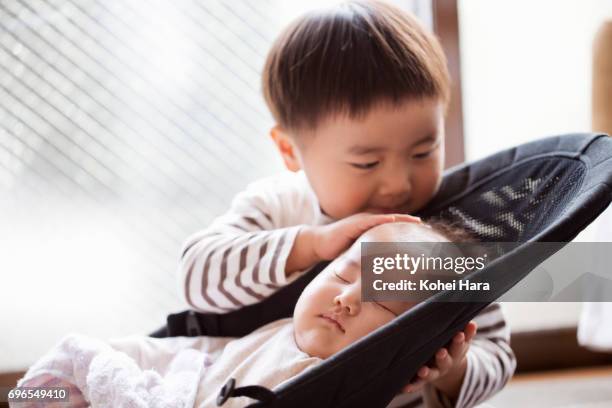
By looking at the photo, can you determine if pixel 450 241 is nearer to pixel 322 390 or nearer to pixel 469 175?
pixel 469 175

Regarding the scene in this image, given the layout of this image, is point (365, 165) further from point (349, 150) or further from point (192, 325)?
point (192, 325)

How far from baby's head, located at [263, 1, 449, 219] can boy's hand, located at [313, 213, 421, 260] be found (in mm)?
64

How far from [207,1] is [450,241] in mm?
786

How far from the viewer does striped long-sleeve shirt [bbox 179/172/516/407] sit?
919 mm

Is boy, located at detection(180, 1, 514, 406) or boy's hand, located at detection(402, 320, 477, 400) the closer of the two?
boy's hand, located at detection(402, 320, 477, 400)

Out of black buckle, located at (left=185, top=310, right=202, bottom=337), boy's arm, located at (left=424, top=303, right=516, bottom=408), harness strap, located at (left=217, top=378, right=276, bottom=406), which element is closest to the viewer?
harness strap, located at (left=217, top=378, right=276, bottom=406)

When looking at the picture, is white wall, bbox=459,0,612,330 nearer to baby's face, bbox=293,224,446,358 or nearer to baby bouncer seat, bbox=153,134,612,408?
baby bouncer seat, bbox=153,134,612,408

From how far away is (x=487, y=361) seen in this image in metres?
0.92

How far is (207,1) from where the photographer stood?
1364 mm

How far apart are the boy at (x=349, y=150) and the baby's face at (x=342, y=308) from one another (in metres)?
0.04

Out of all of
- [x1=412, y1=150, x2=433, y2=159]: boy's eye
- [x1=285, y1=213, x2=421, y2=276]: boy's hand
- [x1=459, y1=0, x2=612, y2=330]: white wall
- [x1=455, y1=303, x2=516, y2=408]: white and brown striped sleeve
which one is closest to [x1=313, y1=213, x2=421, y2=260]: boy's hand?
[x1=285, y1=213, x2=421, y2=276]: boy's hand

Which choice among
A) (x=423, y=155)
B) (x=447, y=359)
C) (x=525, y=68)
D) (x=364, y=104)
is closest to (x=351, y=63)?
(x=364, y=104)

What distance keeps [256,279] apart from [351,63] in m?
0.33

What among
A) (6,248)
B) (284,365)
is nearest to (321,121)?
(284,365)
